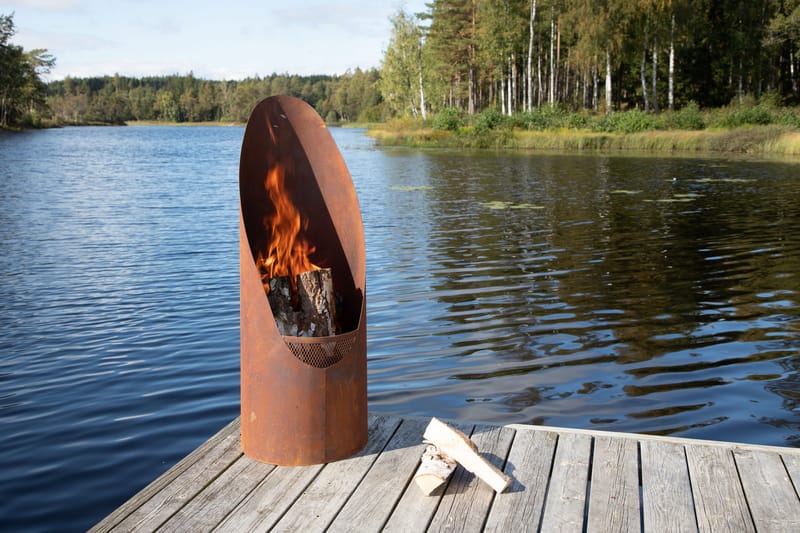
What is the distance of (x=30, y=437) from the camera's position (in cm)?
518

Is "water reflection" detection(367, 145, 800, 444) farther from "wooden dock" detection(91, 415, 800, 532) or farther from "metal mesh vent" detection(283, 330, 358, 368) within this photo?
"metal mesh vent" detection(283, 330, 358, 368)

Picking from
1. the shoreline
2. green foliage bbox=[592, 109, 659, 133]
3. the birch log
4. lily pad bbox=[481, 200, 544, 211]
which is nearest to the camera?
the birch log

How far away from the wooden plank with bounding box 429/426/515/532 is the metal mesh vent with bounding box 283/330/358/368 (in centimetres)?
81

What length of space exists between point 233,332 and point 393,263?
436 centimetres

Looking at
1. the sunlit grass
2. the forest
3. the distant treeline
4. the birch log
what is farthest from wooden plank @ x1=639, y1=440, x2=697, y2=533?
the distant treeline

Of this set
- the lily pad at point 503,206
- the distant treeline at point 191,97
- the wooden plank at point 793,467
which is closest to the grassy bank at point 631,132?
the lily pad at point 503,206

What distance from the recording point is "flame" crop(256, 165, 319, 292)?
4.05 metres

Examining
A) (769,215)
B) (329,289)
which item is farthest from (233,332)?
(769,215)

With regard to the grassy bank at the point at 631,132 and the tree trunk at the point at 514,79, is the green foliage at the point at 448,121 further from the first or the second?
the tree trunk at the point at 514,79

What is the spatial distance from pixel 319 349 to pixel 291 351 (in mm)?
136

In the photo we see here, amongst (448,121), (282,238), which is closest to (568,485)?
(282,238)

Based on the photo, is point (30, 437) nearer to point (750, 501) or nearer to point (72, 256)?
point (750, 501)

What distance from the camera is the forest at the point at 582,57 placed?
137 feet

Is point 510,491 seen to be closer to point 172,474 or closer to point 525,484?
point 525,484
